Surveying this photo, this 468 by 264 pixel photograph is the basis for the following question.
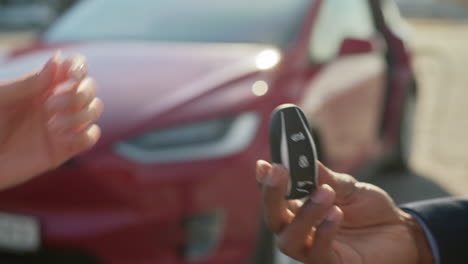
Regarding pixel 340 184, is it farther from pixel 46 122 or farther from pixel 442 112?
pixel 442 112

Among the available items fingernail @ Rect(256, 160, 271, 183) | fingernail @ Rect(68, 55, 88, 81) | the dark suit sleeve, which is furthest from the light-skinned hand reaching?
the dark suit sleeve

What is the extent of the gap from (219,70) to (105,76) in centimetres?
44

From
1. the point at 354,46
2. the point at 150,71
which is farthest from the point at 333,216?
the point at 354,46

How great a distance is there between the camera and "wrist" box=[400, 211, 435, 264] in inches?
52.7

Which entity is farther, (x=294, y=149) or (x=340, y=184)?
(x=340, y=184)

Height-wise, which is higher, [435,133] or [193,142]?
[193,142]

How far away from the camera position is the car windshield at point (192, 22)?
3.40 metres

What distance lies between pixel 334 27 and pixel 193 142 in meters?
1.24

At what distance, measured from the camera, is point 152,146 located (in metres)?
2.61

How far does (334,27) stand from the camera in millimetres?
3582

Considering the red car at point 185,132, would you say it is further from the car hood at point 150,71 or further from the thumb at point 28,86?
the thumb at point 28,86

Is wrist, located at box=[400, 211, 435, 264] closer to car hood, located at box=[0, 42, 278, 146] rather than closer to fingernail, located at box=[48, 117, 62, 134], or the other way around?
fingernail, located at box=[48, 117, 62, 134]

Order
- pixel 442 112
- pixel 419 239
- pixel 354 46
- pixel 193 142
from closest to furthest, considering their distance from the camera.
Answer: pixel 419 239
pixel 193 142
pixel 354 46
pixel 442 112

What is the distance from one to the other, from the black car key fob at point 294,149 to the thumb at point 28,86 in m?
0.31
